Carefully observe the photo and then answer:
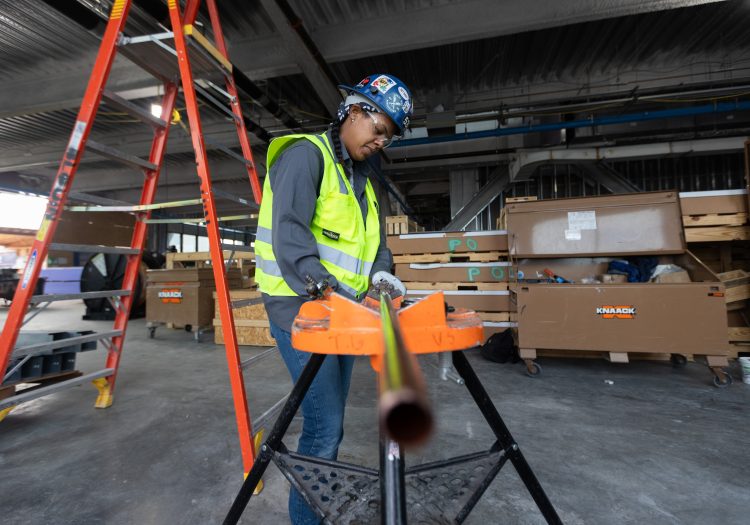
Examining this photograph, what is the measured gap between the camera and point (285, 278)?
128 cm

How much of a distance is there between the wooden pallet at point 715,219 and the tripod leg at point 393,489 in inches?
200

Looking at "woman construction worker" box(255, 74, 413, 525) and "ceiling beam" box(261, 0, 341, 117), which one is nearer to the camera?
"woman construction worker" box(255, 74, 413, 525)

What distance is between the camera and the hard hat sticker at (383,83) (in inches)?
57.3

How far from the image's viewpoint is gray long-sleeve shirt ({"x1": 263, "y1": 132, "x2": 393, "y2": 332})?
1219 mm

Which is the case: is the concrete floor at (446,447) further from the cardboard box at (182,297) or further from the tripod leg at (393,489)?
the cardboard box at (182,297)

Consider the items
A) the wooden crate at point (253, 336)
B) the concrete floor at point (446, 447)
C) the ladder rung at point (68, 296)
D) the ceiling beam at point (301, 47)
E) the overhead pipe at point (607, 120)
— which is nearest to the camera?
the concrete floor at point (446, 447)

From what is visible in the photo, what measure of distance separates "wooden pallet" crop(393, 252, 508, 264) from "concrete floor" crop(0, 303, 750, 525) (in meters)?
1.92

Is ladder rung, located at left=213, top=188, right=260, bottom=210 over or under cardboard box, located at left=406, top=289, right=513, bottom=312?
over

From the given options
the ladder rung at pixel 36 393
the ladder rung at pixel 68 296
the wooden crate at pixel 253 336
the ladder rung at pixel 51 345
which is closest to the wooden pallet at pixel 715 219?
the wooden crate at pixel 253 336

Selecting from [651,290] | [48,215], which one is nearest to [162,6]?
Result: [48,215]

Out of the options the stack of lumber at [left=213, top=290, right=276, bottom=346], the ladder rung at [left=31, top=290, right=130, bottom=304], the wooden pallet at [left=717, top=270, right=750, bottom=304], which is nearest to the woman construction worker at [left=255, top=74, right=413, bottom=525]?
the ladder rung at [left=31, top=290, right=130, bottom=304]

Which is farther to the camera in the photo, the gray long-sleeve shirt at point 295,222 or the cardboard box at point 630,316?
the cardboard box at point 630,316

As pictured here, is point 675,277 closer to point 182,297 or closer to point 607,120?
point 607,120

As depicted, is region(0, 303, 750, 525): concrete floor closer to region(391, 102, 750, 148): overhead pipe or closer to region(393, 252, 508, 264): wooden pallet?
region(393, 252, 508, 264): wooden pallet
